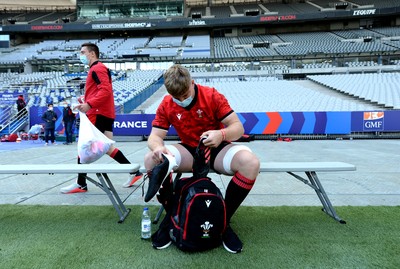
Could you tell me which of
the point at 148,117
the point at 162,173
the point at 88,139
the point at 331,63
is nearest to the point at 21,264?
the point at 162,173

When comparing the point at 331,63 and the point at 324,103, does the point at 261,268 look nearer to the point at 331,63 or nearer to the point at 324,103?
the point at 324,103

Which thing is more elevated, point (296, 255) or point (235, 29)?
point (235, 29)

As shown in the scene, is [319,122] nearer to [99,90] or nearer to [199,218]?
[99,90]

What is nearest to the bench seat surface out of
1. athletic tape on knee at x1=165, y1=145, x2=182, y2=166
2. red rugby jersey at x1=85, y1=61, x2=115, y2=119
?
athletic tape on knee at x1=165, y1=145, x2=182, y2=166

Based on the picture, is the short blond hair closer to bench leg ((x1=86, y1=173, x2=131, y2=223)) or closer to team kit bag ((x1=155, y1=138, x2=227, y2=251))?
team kit bag ((x1=155, y1=138, x2=227, y2=251))

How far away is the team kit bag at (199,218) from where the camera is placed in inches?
85.6

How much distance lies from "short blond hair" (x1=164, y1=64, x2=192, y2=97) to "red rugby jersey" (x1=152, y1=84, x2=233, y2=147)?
0.21 meters

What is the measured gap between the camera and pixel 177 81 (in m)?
2.38

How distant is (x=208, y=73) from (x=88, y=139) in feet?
84.6

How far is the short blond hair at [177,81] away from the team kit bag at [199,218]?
0.48m

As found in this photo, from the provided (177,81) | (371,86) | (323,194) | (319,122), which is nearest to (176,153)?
(177,81)

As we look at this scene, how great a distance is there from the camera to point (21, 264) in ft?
6.58

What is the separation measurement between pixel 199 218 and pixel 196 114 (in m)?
0.92

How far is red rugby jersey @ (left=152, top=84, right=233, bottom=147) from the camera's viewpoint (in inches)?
103
